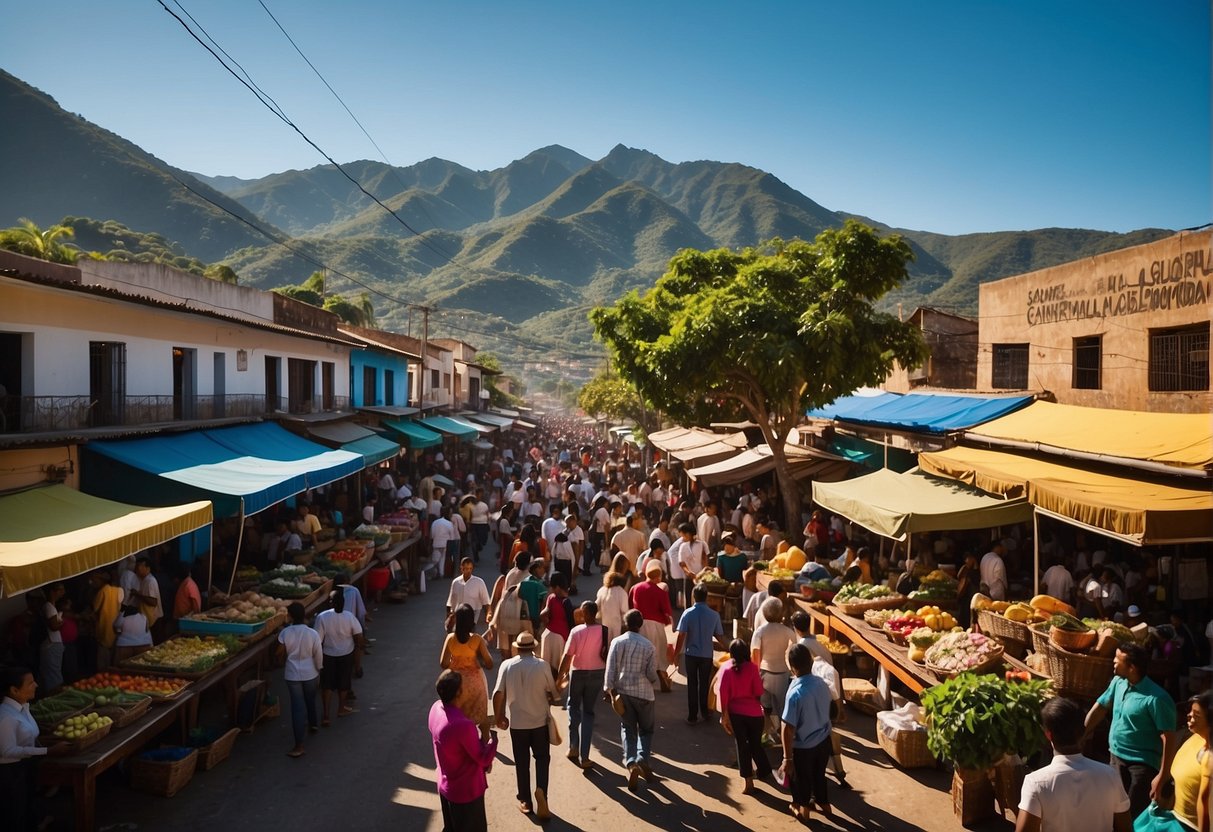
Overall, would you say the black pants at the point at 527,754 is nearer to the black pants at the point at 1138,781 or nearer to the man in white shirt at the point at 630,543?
the black pants at the point at 1138,781

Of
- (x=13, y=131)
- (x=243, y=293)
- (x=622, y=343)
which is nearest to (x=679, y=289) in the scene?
(x=622, y=343)

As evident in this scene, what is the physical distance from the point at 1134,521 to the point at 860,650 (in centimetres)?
379

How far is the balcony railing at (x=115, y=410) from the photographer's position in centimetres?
1105

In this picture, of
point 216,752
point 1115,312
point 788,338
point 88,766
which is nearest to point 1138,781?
point 88,766

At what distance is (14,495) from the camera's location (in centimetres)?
941

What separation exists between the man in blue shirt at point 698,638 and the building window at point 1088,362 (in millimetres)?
9792

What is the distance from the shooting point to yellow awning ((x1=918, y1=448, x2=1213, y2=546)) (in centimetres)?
723

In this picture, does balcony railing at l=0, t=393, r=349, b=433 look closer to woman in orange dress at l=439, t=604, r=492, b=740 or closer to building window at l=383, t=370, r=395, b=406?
woman in orange dress at l=439, t=604, r=492, b=740

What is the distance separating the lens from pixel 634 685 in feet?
23.8

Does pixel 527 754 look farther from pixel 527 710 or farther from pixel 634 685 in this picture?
pixel 634 685

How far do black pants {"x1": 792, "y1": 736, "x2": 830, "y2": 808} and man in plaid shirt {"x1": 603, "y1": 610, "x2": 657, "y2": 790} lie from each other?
53.9 inches

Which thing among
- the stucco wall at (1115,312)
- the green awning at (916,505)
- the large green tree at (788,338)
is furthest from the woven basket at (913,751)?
the stucco wall at (1115,312)

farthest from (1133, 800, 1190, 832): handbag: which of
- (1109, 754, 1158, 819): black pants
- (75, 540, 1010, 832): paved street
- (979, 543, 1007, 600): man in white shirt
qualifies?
(979, 543, 1007, 600): man in white shirt

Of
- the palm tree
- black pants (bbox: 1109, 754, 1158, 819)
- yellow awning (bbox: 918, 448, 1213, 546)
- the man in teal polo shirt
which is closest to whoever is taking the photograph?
the man in teal polo shirt
